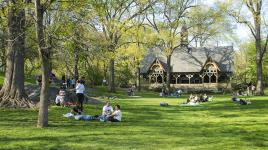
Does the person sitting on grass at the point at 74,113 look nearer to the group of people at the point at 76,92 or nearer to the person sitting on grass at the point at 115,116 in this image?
the group of people at the point at 76,92

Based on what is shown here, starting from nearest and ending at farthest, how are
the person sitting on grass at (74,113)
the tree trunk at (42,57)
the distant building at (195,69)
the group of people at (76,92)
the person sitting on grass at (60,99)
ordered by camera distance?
the tree trunk at (42,57) < the person sitting on grass at (74,113) < the group of people at (76,92) < the person sitting on grass at (60,99) < the distant building at (195,69)

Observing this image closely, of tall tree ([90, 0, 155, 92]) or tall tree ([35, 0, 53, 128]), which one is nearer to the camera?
tall tree ([35, 0, 53, 128])

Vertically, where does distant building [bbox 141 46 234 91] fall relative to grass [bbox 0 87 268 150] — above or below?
above

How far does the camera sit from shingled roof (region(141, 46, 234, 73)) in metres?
76.0

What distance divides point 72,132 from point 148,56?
65.3 meters

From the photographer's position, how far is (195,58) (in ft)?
257

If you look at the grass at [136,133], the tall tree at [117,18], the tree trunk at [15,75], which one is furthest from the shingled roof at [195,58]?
the tree trunk at [15,75]

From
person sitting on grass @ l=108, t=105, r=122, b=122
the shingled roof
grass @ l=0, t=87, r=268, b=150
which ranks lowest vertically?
grass @ l=0, t=87, r=268, b=150

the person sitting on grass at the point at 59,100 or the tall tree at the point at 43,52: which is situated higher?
the tall tree at the point at 43,52

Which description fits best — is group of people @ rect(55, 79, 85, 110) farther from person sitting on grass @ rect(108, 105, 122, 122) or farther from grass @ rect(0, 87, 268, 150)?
person sitting on grass @ rect(108, 105, 122, 122)

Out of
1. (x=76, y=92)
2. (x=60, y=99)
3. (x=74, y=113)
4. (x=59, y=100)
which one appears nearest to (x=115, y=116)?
(x=74, y=113)

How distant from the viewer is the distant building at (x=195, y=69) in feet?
246

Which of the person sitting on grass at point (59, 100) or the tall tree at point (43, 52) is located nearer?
the tall tree at point (43, 52)

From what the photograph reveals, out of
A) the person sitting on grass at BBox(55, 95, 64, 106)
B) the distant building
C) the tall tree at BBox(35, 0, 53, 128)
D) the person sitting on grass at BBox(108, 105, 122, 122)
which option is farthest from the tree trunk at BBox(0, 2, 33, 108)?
the distant building
